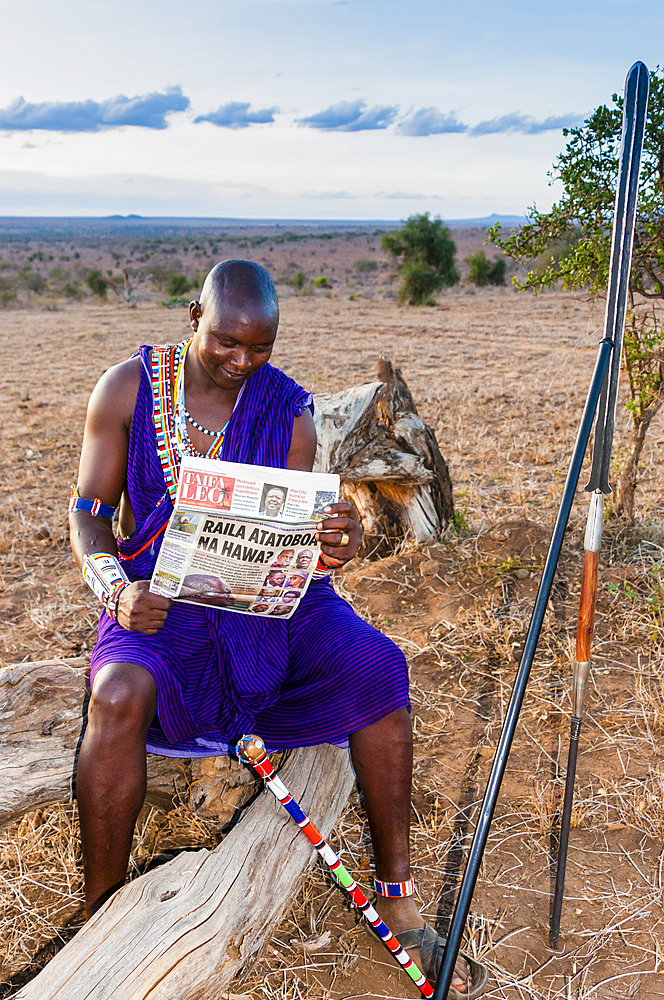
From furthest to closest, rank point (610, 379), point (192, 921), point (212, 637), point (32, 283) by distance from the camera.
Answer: point (32, 283)
point (212, 637)
point (610, 379)
point (192, 921)

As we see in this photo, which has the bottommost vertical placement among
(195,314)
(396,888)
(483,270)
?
(396,888)

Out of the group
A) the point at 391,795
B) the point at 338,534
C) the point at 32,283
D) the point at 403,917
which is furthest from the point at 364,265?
the point at 403,917

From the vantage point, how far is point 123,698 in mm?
1731

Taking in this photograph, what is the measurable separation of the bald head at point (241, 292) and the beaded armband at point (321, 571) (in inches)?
27.7

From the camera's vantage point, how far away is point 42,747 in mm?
2107

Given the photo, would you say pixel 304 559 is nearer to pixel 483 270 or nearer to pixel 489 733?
pixel 489 733

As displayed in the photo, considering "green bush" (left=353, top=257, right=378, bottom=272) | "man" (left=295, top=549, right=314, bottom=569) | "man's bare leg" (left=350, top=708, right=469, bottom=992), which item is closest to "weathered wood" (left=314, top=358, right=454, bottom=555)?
"man" (left=295, top=549, right=314, bottom=569)

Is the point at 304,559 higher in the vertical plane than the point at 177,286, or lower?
lower

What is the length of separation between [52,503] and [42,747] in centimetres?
328

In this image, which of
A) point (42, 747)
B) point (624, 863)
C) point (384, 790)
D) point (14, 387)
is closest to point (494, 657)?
point (624, 863)

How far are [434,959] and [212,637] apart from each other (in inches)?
38.3

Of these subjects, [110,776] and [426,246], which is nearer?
[110,776]

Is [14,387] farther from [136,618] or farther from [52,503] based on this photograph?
[136,618]

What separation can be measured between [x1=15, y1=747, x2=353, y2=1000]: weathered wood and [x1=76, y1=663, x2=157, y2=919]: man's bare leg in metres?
0.11
